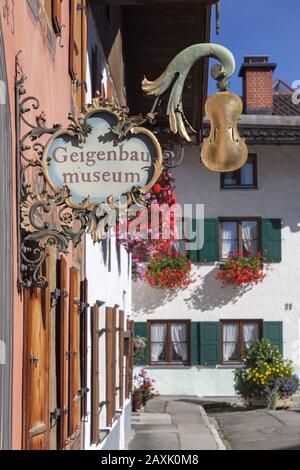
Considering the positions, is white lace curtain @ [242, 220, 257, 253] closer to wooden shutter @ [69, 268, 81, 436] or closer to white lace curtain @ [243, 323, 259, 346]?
white lace curtain @ [243, 323, 259, 346]

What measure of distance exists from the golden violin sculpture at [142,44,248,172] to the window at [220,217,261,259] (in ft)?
62.6

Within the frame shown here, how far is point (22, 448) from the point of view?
5.02 metres

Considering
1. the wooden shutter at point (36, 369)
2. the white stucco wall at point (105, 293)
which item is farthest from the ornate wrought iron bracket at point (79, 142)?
the white stucco wall at point (105, 293)

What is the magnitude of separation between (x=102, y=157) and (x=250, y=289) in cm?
1955

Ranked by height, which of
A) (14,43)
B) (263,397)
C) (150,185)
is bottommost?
(263,397)

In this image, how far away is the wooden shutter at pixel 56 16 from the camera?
655 cm

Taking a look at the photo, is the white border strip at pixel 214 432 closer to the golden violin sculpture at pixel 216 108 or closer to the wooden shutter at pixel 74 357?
the wooden shutter at pixel 74 357

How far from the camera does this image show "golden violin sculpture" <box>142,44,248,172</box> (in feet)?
14.9

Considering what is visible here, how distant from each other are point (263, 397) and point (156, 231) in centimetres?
622

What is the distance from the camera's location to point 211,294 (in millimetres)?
23750

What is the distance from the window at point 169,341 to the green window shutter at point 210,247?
1565mm

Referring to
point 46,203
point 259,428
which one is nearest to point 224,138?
point 46,203

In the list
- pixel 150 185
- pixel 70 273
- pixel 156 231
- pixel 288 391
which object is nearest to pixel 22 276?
pixel 150 185
